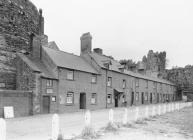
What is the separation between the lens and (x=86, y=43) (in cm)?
3803

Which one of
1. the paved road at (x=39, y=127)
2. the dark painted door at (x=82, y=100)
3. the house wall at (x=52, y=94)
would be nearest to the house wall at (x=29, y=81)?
the house wall at (x=52, y=94)

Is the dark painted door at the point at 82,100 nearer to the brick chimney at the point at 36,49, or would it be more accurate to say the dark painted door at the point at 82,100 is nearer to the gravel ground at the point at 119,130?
the brick chimney at the point at 36,49

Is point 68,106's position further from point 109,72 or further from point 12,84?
point 109,72

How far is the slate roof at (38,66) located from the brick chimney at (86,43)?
11.3 metres

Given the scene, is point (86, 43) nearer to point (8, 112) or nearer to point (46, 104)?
point (46, 104)

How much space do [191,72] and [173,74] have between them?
16.7ft

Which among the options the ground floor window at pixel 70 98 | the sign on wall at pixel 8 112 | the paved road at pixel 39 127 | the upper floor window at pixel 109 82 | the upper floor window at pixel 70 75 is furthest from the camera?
the upper floor window at pixel 109 82

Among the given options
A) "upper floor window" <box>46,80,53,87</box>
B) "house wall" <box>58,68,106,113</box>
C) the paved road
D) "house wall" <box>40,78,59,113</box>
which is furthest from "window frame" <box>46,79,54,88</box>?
the paved road

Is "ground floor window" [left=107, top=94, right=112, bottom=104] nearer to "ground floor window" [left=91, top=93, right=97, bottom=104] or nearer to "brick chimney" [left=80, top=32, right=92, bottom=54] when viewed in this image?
"ground floor window" [left=91, top=93, right=97, bottom=104]

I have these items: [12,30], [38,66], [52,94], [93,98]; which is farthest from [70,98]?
[12,30]

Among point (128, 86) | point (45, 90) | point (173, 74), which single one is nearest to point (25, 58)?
point (45, 90)

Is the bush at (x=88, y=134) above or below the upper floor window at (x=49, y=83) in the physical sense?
below

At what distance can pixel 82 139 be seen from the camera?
9836mm

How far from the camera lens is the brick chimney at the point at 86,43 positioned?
37.7m
